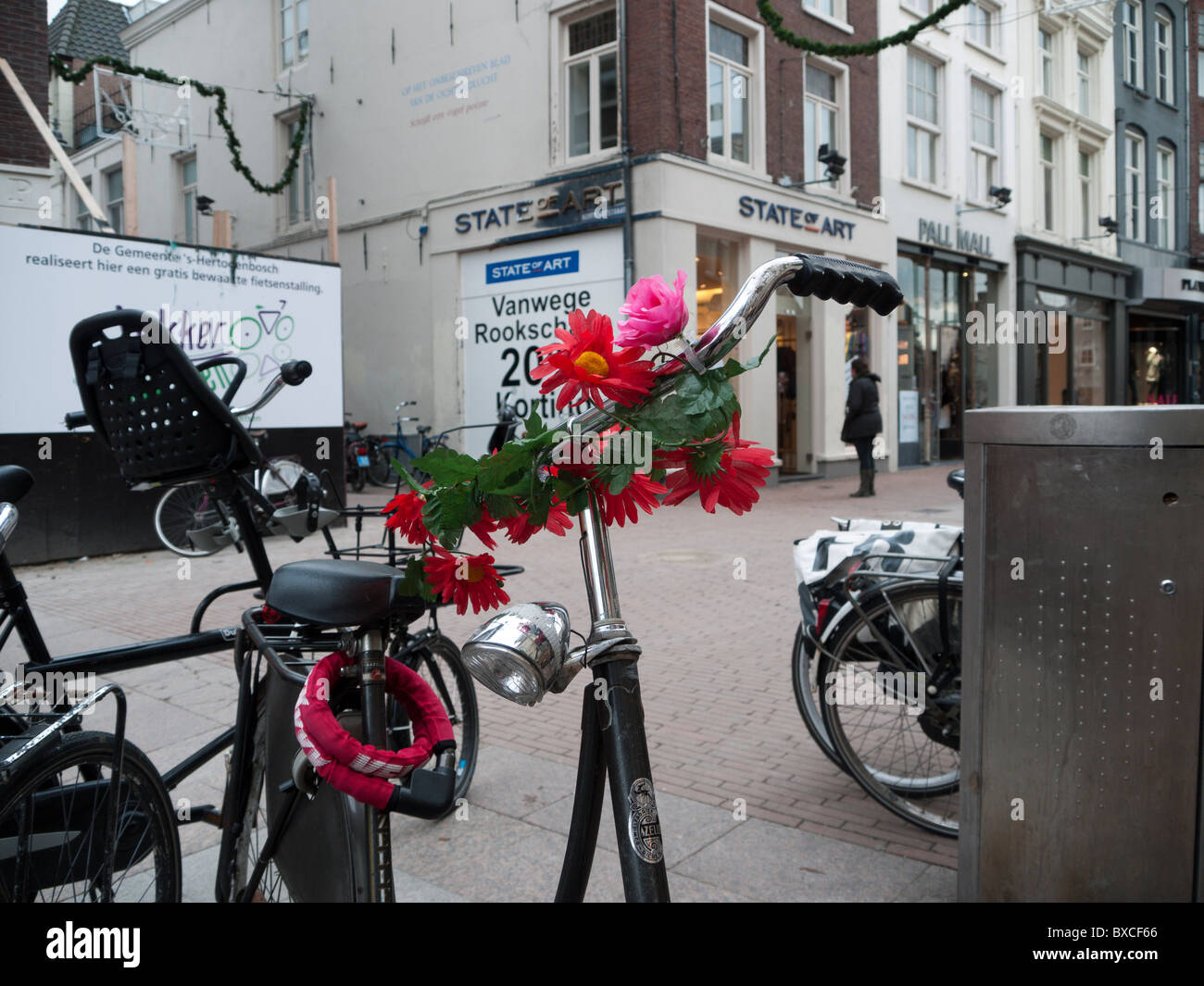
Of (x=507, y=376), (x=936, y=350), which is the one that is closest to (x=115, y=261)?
(x=507, y=376)

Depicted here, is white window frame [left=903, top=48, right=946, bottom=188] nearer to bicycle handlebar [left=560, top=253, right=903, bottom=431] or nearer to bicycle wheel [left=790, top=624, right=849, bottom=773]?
bicycle wheel [left=790, top=624, right=849, bottom=773]

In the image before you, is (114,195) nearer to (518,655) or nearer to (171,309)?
(171,309)

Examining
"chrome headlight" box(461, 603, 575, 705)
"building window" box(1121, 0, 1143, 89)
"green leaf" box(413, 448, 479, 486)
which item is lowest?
"chrome headlight" box(461, 603, 575, 705)

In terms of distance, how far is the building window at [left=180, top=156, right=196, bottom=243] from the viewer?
844 inches

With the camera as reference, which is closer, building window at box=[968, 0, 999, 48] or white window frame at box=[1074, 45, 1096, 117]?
building window at box=[968, 0, 999, 48]

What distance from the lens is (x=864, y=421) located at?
13734 millimetres

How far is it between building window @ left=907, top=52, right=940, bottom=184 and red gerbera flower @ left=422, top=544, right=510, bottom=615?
62.2 feet

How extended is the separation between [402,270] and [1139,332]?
2220 cm

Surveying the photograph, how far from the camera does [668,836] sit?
3.21 metres

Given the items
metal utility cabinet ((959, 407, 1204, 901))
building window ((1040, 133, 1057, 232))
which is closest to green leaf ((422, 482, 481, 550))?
metal utility cabinet ((959, 407, 1204, 901))

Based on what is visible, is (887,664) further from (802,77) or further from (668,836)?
(802,77)

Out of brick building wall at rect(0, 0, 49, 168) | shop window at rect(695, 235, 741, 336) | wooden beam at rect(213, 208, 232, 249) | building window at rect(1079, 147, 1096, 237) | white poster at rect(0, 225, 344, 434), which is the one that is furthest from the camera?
building window at rect(1079, 147, 1096, 237)

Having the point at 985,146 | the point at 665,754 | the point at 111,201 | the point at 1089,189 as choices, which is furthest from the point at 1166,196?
the point at 665,754

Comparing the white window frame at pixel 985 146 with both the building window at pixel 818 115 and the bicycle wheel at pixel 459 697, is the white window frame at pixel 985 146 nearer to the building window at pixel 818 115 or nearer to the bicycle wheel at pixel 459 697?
the building window at pixel 818 115
